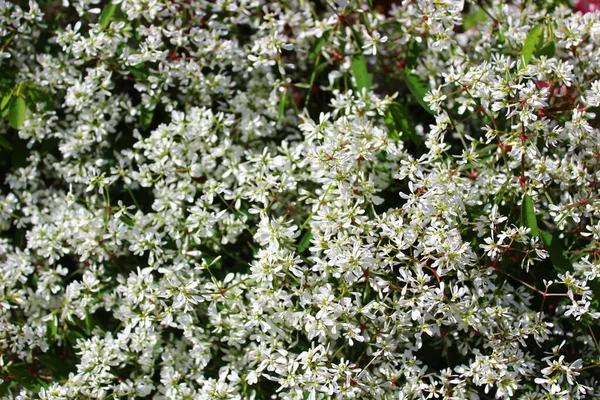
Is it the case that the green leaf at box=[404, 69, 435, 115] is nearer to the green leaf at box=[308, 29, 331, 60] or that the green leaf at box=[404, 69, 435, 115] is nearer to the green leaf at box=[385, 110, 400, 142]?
the green leaf at box=[385, 110, 400, 142]

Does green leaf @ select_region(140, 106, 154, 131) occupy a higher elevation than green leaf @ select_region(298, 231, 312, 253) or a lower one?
higher

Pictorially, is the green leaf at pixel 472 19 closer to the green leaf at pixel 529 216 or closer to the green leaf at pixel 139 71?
the green leaf at pixel 529 216

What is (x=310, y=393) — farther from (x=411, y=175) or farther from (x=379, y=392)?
(x=411, y=175)

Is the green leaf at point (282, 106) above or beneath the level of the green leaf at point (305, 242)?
above

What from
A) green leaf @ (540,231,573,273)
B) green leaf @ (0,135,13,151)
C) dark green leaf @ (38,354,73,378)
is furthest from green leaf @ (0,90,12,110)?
green leaf @ (540,231,573,273)

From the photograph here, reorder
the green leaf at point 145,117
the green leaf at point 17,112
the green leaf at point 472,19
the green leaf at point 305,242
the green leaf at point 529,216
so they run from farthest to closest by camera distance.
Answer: the green leaf at point 472,19
the green leaf at point 145,117
the green leaf at point 17,112
the green leaf at point 305,242
the green leaf at point 529,216

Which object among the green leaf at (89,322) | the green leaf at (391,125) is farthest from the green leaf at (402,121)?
the green leaf at (89,322)

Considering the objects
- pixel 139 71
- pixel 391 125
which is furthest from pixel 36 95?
pixel 391 125
